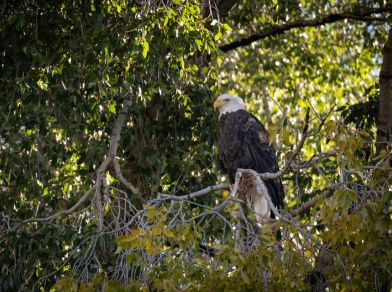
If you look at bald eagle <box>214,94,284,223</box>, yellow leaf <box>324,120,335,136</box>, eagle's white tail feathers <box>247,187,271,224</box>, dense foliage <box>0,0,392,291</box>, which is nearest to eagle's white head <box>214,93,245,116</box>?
bald eagle <box>214,94,284,223</box>

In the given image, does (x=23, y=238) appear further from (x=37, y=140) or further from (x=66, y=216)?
(x=37, y=140)

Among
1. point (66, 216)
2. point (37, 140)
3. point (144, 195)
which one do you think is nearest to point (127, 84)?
point (66, 216)

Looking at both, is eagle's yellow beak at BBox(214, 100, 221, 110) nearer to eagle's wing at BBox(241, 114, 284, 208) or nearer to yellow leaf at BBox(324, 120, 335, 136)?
eagle's wing at BBox(241, 114, 284, 208)

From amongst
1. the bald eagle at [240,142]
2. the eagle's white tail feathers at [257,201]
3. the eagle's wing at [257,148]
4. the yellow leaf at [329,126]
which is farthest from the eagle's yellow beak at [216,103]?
the yellow leaf at [329,126]

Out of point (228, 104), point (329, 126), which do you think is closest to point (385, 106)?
point (228, 104)

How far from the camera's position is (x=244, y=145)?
20.5 feet

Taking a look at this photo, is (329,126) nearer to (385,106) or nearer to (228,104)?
(385,106)

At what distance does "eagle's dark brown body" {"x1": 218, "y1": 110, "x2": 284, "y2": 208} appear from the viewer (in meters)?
6.16

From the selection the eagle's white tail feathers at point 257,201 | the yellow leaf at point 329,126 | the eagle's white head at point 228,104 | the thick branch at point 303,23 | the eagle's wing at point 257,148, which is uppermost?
the thick branch at point 303,23

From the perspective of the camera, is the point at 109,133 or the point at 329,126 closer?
the point at 329,126

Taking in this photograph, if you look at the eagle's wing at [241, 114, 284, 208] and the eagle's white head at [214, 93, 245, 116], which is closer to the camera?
the eagle's wing at [241, 114, 284, 208]

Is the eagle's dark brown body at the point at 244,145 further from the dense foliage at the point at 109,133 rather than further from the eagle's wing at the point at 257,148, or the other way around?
the dense foliage at the point at 109,133

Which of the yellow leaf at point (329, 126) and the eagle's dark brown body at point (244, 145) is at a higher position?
the yellow leaf at point (329, 126)

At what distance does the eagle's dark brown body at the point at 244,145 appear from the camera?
6.16 m
